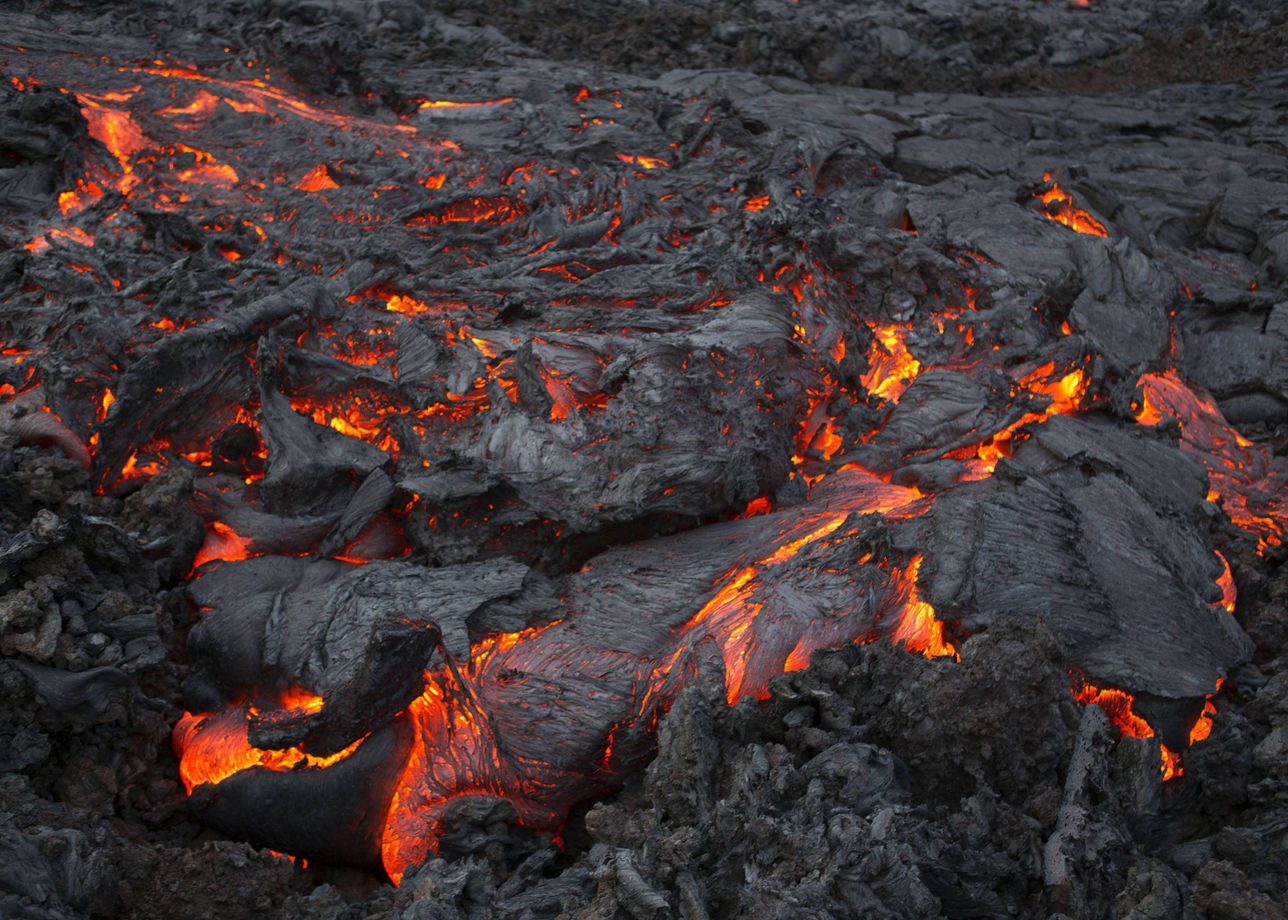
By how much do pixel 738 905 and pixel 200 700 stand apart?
278 cm

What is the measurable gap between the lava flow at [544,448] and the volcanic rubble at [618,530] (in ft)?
0.09

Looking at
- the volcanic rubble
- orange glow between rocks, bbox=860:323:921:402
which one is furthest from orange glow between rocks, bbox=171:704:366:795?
orange glow between rocks, bbox=860:323:921:402

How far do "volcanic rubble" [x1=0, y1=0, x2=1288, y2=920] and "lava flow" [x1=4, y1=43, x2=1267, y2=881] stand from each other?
27 mm

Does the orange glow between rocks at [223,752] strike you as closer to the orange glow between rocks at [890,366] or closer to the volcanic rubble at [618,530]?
the volcanic rubble at [618,530]

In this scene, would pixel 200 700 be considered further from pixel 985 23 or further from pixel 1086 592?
pixel 985 23

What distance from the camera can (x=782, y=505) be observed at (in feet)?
16.6

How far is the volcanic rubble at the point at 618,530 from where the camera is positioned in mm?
3443

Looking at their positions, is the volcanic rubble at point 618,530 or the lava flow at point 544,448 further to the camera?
the lava flow at point 544,448

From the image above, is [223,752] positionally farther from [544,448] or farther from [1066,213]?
[1066,213]

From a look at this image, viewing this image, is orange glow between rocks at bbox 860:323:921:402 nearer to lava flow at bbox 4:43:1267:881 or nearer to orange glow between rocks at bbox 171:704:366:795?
lava flow at bbox 4:43:1267:881

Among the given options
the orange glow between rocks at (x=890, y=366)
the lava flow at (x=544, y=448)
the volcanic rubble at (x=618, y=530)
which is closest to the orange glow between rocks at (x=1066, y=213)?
the volcanic rubble at (x=618, y=530)

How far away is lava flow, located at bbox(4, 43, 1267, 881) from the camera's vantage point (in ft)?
13.4

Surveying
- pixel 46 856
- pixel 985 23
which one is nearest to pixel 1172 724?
pixel 46 856

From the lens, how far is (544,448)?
473 cm
